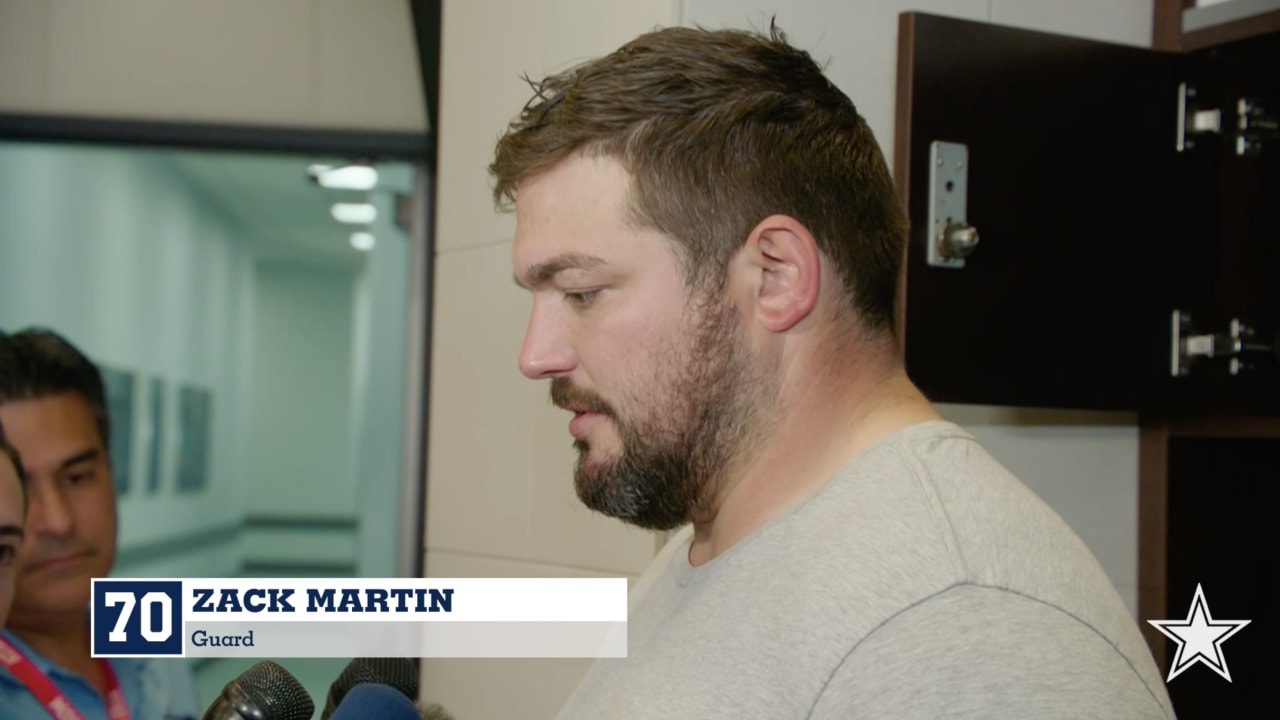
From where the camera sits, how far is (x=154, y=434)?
2328mm

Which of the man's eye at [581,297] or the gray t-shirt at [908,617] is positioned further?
the man's eye at [581,297]

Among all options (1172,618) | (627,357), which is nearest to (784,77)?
(627,357)

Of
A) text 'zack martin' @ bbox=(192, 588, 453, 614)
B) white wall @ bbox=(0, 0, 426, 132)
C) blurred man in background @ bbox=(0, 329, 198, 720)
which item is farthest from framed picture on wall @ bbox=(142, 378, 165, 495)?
text 'zack martin' @ bbox=(192, 588, 453, 614)

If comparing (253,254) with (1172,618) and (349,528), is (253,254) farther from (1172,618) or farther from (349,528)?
(1172,618)

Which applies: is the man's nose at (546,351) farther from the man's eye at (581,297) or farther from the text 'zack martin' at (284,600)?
the text 'zack martin' at (284,600)

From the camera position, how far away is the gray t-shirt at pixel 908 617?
1.57ft

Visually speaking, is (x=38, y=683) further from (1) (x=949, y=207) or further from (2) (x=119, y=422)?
(1) (x=949, y=207)

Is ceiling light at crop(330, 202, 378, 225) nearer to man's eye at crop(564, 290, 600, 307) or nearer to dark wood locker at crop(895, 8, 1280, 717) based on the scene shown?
dark wood locker at crop(895, 8, 1280, 717)

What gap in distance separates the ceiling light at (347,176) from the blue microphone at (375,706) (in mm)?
1599

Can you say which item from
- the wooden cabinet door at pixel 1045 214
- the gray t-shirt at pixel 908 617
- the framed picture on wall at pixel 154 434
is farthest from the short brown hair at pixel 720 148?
the framed picture on wall at pixel 154 434

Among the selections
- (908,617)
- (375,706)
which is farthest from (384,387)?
(908,617)

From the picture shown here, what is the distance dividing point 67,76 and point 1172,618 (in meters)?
1.86

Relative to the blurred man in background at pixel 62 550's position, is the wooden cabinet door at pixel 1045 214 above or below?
above

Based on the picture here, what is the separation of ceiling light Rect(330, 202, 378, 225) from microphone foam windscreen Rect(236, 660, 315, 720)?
2.46 metres
